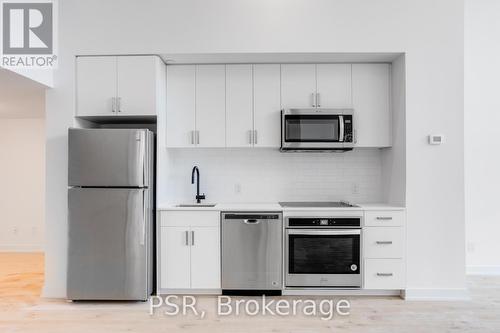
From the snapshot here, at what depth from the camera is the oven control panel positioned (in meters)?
3.57

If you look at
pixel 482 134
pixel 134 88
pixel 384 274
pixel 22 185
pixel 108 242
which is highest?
pixel 134 88

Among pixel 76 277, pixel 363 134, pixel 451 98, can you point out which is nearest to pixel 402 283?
pixel 363 134

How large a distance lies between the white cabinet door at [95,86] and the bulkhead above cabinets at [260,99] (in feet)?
1.94

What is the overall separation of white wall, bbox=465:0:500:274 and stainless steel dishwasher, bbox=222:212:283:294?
249cm

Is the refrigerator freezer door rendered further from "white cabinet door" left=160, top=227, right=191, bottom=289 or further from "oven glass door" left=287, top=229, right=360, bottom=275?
"oven glass door" left=287, top=229, right=360, bottom=275

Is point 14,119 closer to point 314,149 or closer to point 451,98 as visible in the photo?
point 314,149

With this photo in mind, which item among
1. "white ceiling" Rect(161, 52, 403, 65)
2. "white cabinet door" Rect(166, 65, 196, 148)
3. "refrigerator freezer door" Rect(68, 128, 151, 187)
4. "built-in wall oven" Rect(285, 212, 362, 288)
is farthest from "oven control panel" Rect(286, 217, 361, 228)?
"white ceiling" Rect(161, 52, 403, 65)

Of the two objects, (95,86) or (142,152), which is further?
(95,86)

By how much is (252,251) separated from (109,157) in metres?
1.60

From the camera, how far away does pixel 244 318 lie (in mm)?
3121

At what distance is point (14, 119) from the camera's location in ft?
19.4

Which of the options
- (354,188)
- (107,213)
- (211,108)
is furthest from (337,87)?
(107,213)

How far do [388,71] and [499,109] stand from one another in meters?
1.61

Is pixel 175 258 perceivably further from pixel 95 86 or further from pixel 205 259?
pixel 95 86
